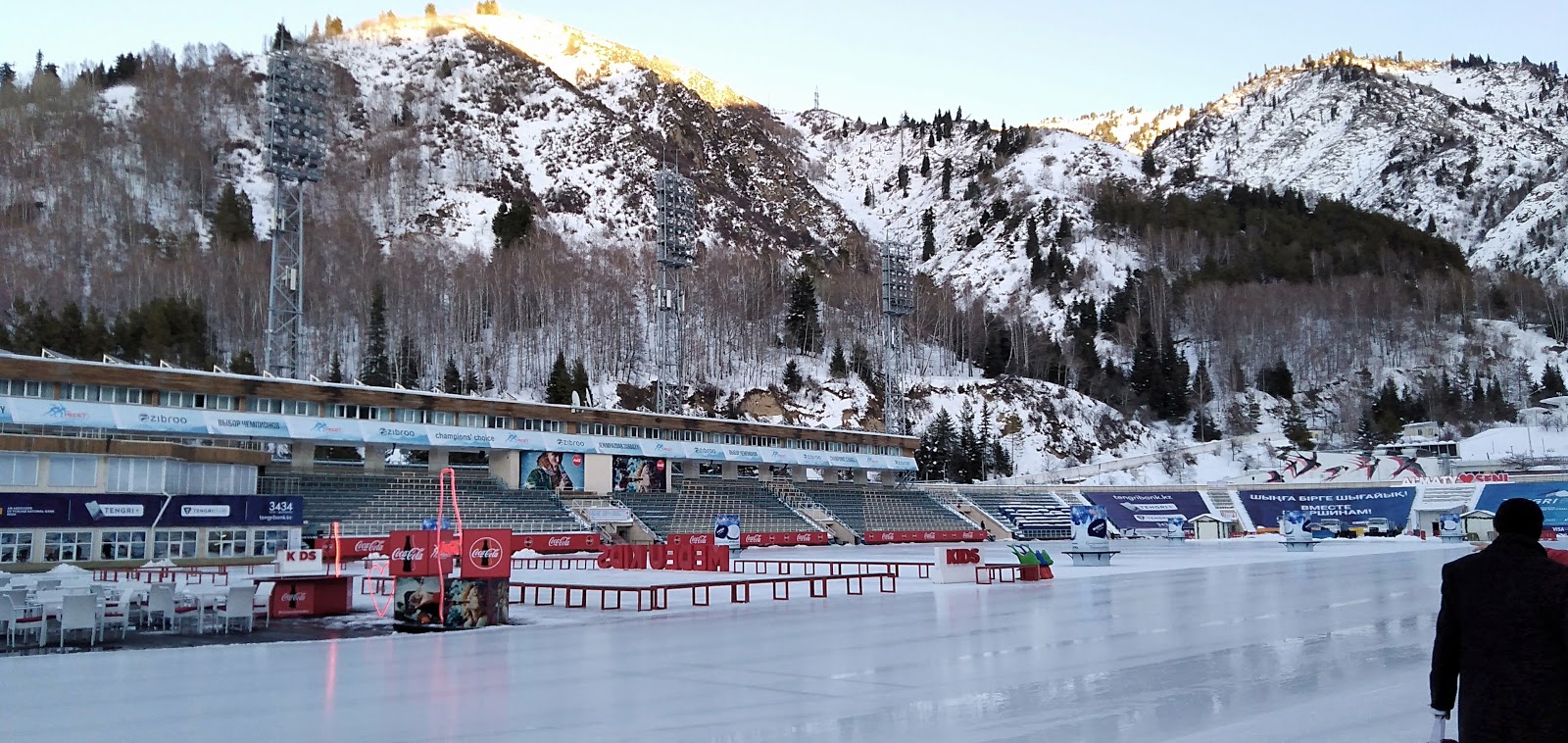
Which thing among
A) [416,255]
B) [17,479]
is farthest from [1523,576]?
[416,255]

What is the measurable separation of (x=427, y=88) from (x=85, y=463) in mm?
117320

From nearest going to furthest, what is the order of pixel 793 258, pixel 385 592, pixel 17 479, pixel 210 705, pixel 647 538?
pixel 210 705, pixel 385 592, pixel 17 479, pixel 647 538, pixel 793 258

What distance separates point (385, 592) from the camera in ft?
88.5

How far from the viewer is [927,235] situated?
15775 cm

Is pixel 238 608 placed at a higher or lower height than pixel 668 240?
lower

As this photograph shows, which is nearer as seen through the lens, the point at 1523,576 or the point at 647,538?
the point at 1523,576

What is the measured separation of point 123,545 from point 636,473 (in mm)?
28620

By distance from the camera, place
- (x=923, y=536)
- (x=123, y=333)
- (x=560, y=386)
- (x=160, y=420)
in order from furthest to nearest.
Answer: (x=560, y=386)
(x=123, y=333)
(x=923, y=536)
(x=160, y=420)

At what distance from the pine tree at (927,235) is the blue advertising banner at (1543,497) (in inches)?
3505

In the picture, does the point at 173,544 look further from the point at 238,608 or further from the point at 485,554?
the point at 485,554

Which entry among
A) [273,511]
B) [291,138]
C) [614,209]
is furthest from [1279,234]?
[273,511]

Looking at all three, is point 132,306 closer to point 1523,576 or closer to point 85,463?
point 85,463

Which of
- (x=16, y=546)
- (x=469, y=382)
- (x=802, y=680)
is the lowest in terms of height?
(x=802, y=680)

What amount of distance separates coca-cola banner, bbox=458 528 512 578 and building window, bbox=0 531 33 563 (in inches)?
859
